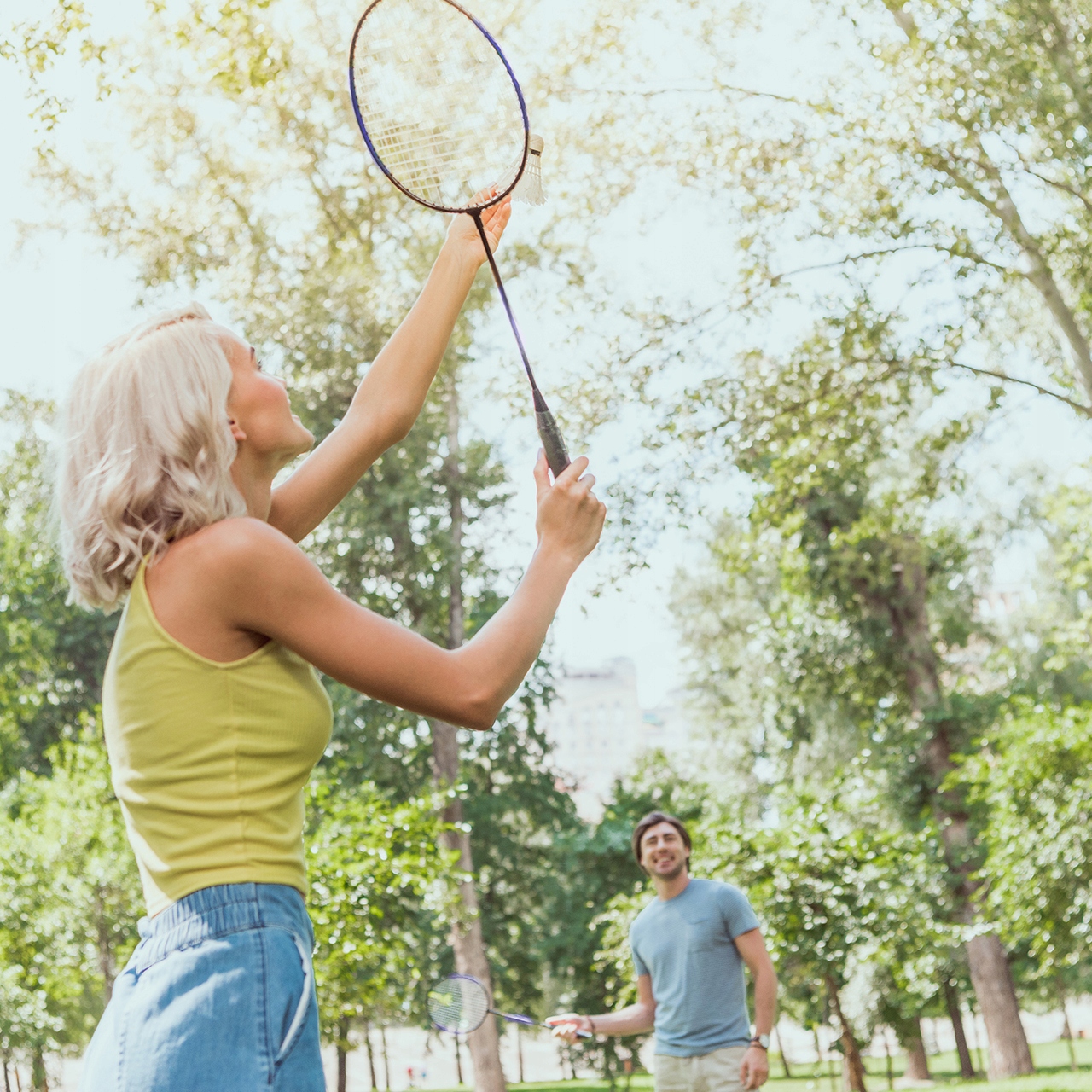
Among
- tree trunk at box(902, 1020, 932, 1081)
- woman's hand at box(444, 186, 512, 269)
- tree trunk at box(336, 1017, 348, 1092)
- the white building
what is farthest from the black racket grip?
the white building

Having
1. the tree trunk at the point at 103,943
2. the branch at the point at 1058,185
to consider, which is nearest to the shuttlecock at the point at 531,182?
the branch at the point at 1058,185

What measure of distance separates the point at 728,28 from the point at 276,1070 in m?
9.58

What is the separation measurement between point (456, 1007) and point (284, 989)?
27.8ft

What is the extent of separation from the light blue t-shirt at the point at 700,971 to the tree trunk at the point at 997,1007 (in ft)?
47.1

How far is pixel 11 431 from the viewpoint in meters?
22.9

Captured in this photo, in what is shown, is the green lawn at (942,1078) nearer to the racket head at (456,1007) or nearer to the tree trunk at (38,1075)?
the racket head at (456,1007)

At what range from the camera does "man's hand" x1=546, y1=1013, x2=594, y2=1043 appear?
17.7 ft

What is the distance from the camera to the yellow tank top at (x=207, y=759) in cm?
132

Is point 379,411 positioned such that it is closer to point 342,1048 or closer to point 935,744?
point 342,1048

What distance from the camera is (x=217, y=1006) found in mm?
1243

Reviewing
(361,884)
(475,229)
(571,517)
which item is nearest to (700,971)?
(475,229)

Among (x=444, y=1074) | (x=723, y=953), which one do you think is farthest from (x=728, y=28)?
(x=444, y=1074)

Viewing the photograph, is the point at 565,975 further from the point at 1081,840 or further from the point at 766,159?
the point at 766,159

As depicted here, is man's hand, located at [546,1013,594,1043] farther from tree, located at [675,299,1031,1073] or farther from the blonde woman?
tree, located at [675,299,1031,1073]
